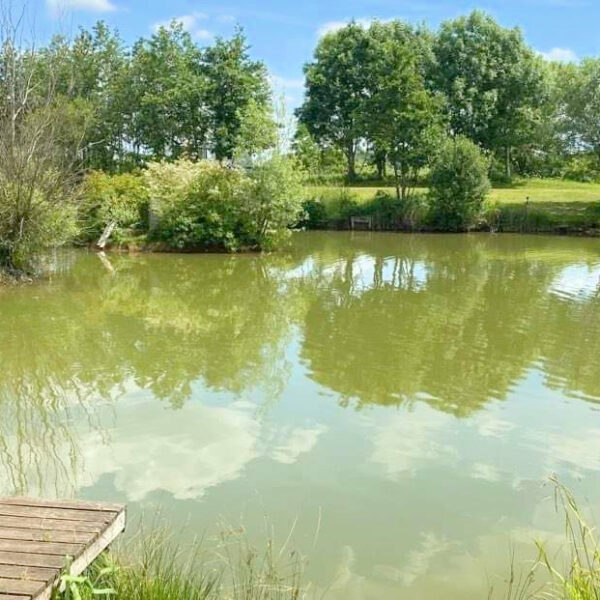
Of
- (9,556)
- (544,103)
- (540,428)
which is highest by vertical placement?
(544,103)

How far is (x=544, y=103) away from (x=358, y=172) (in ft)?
41.0

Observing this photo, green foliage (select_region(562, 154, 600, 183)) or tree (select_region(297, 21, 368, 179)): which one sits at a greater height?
tree (select_region(297, 21, 368, 179))

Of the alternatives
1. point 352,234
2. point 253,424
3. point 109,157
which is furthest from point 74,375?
point 109,157

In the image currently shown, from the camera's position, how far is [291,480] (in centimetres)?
554

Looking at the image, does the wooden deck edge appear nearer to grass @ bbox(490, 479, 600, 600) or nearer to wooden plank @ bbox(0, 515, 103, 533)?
wooden plank @ bbox(0, 515, 103, 533)

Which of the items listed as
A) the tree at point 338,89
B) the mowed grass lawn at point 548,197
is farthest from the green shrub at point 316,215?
the tree at point 338,89

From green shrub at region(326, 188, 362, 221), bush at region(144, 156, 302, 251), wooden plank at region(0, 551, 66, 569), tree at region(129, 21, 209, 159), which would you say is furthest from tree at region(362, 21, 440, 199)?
wooden plank at region(0, 551, 66, 569)

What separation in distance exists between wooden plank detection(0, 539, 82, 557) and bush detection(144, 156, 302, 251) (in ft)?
59.7

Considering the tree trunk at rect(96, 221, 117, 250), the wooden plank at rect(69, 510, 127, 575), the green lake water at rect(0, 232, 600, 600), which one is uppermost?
the tree trunk at rect(96, 221, 117, 250)

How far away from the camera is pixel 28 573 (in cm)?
315

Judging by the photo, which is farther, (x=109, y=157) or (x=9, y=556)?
(x=109, y=157)

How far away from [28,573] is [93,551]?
375mm

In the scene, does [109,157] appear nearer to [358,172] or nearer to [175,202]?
[358,172]

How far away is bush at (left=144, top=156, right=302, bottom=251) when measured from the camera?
2114 centimetres
